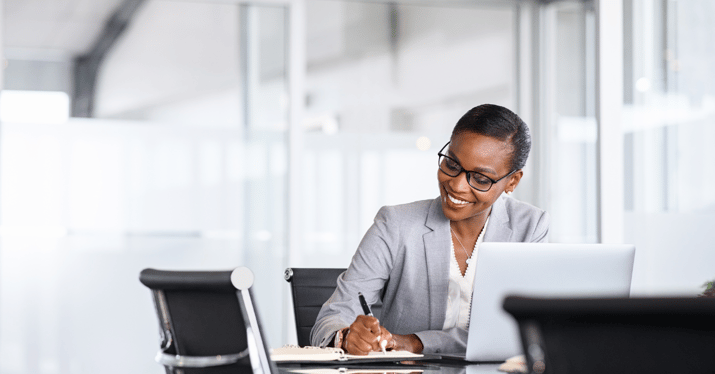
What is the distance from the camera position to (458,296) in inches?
83.4

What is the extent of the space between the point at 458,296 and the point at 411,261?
0.16 meters

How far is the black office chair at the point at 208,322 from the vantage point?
3.63ft

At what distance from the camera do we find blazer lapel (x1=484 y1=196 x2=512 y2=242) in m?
2.18

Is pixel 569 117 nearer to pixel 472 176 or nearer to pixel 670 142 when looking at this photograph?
pixel 670 142

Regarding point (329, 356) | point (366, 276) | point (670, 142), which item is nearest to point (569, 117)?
point (670, 142)

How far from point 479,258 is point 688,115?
8.85 feet

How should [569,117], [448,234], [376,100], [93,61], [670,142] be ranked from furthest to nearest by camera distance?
[569,117] < [376,100] < [93,61] < [670,142] < [448,234]

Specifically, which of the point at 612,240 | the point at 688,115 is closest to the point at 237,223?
the point at 612,240

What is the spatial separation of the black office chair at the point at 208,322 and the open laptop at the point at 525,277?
595 millimetres

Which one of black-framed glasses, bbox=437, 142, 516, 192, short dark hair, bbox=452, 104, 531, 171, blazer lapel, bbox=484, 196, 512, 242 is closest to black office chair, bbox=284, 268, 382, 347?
blazer lapel, bbox=484, 196, 512, 242

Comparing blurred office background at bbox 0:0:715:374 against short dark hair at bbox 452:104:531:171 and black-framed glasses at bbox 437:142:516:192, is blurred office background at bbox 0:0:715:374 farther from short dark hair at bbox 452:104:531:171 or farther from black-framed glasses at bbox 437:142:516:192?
black-framed glasses at bbox 437:142:516:192

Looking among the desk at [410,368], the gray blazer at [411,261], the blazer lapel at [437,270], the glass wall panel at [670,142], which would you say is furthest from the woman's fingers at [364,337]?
the glass wall panel at [670,142]

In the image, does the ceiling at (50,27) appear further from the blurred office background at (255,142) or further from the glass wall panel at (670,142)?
the glass wall panel at (670,142)

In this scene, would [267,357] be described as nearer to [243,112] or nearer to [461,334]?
[461,334]
